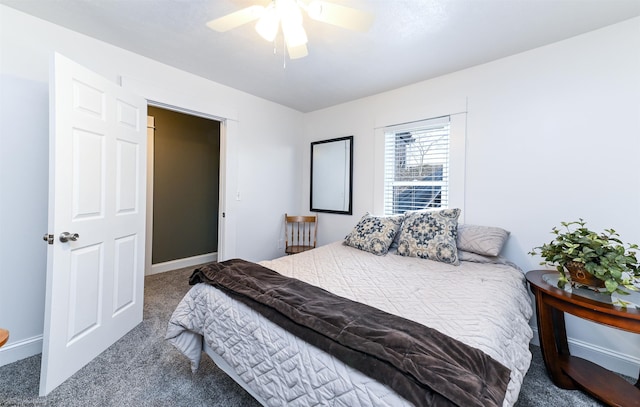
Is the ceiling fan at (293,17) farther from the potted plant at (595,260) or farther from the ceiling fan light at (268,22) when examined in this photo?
the potted plant at (595,260)

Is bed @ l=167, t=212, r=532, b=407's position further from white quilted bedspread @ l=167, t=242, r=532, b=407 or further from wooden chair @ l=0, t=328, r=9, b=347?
wooden chair @ l=0, t=328, r=9, b=347

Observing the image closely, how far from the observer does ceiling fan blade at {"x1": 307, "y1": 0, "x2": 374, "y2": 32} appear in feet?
4.19

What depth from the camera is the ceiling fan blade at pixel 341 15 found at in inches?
50.3

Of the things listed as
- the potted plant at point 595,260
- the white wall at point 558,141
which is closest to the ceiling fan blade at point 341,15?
the white wall at point 558,141

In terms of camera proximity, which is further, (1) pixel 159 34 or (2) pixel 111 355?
(1) pixel 159 34

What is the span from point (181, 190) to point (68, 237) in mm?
2358

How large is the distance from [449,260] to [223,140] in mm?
2615

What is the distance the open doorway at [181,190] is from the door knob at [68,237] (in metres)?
1.91

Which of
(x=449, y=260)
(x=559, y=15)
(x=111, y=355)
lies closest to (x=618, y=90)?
(x=559, y=15)

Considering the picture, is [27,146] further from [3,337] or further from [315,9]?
[315,9]

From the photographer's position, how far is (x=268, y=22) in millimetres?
1442

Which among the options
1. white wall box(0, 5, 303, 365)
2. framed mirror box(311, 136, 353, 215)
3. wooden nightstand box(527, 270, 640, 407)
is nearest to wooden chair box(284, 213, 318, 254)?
framed mirror box(311, 136, 353, 215)

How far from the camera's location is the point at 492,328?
1.07m

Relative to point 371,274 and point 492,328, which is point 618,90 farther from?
point 371,274
